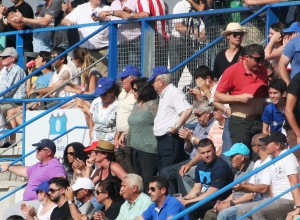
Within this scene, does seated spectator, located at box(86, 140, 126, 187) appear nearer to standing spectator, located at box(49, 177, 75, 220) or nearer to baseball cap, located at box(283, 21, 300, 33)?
standing spectator, located at box(49, 177, 75, 220)

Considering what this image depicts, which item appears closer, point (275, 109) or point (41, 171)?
point (275, 109)

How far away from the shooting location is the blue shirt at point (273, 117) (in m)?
12.5

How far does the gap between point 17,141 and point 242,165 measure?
497 cm

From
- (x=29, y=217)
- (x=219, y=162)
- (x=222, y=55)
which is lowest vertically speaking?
(x=29, y=217)

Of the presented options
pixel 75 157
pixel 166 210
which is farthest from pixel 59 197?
pixel 166 210

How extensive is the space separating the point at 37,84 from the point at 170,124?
4036 mm

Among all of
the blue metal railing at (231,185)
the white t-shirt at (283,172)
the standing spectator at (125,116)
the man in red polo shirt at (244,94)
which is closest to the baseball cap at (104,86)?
the standing spectator at (125,116)


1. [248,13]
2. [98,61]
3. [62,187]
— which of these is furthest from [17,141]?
[248,13]

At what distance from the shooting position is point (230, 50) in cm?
1382

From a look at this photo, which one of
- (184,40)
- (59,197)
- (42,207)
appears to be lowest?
(42,207)

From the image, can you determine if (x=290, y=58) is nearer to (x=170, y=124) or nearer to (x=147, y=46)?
(x=170, y=124)

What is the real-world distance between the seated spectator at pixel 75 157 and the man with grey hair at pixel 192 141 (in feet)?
5.00

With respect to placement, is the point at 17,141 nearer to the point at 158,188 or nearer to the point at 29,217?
the point at 29,217

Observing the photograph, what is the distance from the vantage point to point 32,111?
52.6 feet
